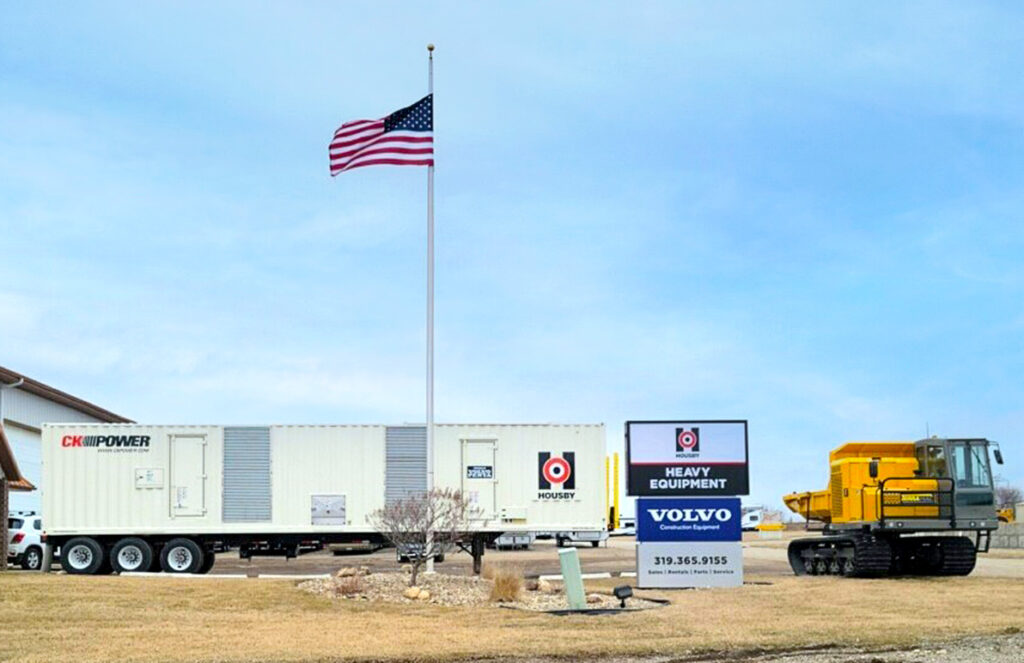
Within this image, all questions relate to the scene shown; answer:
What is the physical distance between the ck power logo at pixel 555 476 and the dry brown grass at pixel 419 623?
6279 mm

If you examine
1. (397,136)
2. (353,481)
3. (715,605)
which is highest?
(397,136)

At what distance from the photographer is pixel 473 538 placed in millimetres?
31078

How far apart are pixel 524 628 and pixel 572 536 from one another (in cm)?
1391

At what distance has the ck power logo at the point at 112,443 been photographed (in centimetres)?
3119

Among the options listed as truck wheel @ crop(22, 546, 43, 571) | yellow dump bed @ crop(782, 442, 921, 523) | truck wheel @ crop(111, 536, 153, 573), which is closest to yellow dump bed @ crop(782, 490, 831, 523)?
yellow dump bed @ crop(782, 442, 921, 523)

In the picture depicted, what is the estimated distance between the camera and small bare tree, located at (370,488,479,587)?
25266 millimetres

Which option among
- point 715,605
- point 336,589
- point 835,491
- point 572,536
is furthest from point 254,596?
point 835,491

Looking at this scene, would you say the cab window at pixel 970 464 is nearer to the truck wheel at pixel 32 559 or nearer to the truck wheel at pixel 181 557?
the truck wheel at pixel 181 557

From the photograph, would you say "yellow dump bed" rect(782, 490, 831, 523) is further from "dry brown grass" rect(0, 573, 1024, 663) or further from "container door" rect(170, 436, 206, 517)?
"container door" rect(170, 436, 206, 517)

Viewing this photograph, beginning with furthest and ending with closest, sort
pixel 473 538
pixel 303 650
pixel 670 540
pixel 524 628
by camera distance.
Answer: pixel 473 538 < pixel 670 540 < pixel 524 628 < pixel 303 650

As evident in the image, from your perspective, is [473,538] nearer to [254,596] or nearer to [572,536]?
[572,536]

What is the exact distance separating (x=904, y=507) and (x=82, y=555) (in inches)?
791

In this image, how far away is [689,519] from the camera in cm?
2645

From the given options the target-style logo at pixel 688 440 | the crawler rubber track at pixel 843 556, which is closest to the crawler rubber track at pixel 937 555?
the crawler rubber track at pixel 843 556
